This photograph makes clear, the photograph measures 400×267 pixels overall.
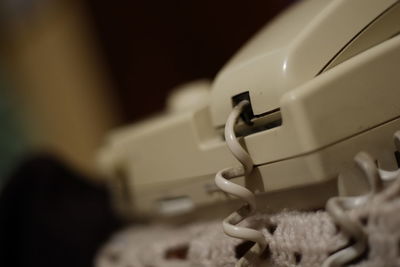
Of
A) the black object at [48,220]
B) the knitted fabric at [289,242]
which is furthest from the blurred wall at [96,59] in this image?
the knitted fabric at [289,242]

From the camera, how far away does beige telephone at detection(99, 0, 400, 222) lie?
29 cm

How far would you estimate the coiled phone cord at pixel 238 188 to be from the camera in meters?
0.30

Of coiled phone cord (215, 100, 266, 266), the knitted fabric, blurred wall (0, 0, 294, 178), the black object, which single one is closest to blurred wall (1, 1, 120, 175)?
blurred wall (0, 0, 294, 178)

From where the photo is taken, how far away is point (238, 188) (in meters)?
0.30

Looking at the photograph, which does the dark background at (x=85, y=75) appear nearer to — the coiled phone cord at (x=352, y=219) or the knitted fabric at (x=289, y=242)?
the knitted fabric at (x=289, y=242)

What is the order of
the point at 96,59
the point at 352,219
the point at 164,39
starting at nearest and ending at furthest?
the point at 352,219
the point at 164,39
the point at 96,59

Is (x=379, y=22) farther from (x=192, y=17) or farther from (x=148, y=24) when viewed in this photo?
(x=148, y=24)

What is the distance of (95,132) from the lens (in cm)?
119

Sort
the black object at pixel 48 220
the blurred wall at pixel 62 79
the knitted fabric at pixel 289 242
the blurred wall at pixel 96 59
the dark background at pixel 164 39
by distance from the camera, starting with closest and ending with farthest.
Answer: the knitted fabric at pixel 289 242 → the black object at pixel 48 220 → the dark background at pixel 164 39 → the blurred wall at pixel 96 59 → the blurred wall at pixel 62 79

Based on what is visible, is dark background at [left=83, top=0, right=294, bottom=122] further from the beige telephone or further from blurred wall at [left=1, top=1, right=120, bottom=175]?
the beige telephone

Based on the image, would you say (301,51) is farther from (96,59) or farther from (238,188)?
(96,59)

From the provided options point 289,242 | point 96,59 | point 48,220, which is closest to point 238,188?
point 289,242

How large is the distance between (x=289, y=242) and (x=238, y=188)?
0.05 m

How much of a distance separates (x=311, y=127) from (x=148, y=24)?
80cm
